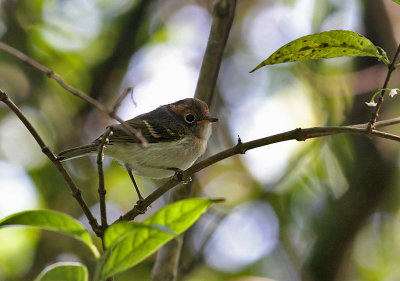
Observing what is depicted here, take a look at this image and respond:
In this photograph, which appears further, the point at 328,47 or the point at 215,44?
the point at 215,44

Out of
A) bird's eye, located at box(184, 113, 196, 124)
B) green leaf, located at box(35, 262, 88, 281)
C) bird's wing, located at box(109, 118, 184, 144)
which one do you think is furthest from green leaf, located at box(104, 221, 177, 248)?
bird's eye, located at box(184, 113, 196, 124)

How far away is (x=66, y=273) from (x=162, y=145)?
307 cm

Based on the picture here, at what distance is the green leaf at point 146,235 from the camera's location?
159 cm

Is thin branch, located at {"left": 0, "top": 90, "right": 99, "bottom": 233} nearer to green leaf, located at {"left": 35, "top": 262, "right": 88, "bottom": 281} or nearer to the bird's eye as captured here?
green leaf, located at {"left": 35, "top": 262, "right": 88, "bottom": 281}

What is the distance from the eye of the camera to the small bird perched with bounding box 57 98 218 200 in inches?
185

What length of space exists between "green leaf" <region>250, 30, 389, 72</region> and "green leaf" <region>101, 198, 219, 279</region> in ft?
2.73

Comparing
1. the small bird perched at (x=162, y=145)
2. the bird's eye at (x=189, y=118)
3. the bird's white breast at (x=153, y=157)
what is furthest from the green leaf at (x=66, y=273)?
the bird's eye at (x=189, y=118)

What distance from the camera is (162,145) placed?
15.8 feet

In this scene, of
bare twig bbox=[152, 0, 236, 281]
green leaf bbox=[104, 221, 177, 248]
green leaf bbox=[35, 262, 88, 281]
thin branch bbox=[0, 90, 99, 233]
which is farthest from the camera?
bare twig bbox=[152, 0, 236, 281]

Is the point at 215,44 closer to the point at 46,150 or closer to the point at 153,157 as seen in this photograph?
the point at 153,157

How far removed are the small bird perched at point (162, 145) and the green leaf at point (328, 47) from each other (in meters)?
2.21

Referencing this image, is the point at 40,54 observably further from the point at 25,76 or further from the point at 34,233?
the point at 34,233

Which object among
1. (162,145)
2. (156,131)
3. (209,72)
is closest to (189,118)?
(156,131)

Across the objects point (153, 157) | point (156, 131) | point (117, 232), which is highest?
point (117, 232)
